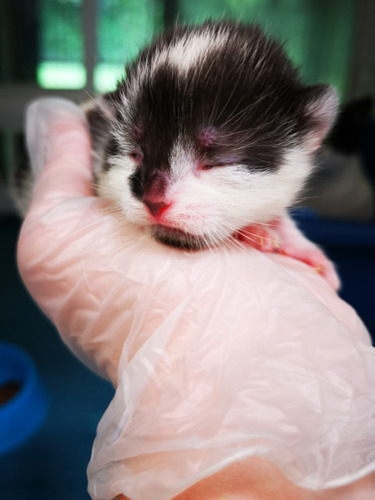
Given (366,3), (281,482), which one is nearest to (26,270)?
(281,482)

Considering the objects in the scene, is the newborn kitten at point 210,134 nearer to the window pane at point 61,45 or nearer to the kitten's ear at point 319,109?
the kitten's ear at point 319,109

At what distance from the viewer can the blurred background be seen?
84.6 inches

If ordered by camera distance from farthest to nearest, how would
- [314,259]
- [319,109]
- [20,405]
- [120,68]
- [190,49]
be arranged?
[120,68] → [20,405] → [314,259] → [319,109] → [190,49]

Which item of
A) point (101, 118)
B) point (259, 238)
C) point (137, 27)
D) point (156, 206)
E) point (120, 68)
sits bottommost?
point (259, 238)

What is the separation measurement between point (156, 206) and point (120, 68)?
1655 mm

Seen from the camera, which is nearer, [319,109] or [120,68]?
[319,109]

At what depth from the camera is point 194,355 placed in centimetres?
91

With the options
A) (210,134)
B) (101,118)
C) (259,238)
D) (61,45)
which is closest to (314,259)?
(259,238)

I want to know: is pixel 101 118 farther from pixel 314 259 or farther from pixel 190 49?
pixel 314 259

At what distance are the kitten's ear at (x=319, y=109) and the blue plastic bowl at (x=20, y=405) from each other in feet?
4.44

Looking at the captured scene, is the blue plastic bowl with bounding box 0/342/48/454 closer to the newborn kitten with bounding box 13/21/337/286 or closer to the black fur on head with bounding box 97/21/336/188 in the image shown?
the newborn kitten with bounding box 13/21/337/286

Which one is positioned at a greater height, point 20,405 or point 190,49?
point 190,49

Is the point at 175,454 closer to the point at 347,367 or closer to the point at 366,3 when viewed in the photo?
the point at 347,367

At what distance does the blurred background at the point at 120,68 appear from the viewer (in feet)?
7.05
